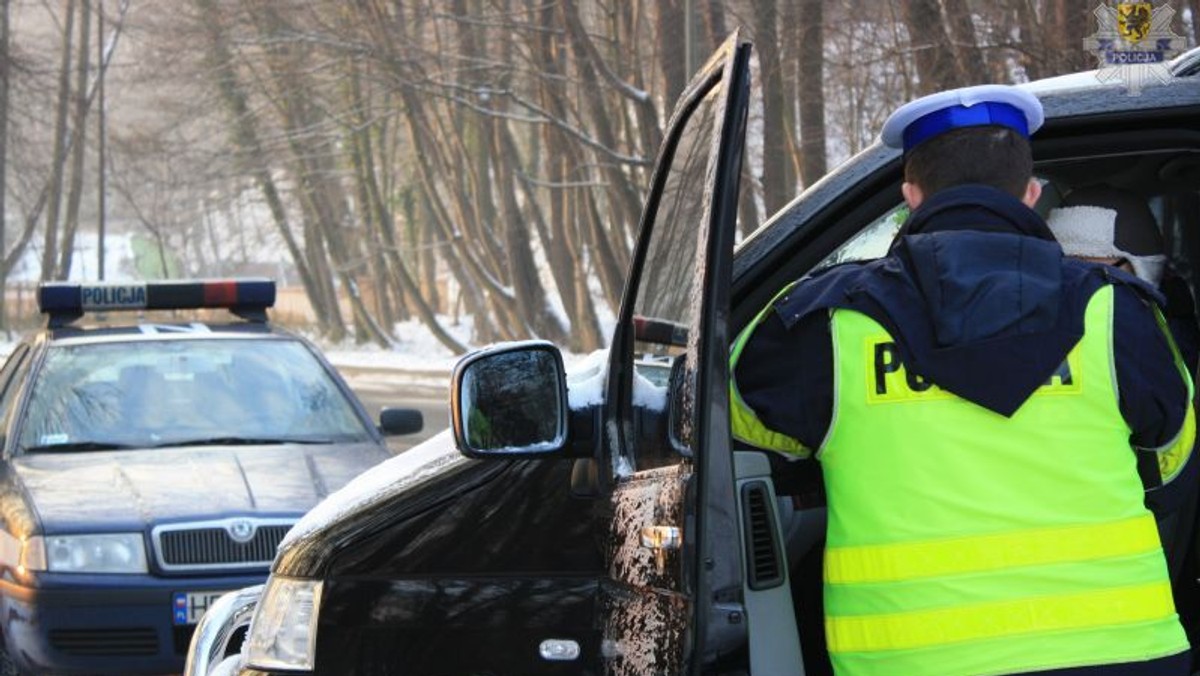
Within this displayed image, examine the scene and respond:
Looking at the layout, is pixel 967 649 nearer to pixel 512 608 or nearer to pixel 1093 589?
pixel 1093 589

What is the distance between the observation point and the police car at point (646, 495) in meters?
2.06

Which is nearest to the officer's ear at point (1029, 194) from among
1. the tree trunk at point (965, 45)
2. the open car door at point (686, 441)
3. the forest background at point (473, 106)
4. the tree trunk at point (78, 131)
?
the open car door at point (686, 441)

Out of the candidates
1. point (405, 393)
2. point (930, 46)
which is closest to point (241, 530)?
point (930, 46)

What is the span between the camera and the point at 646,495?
2.25 metres

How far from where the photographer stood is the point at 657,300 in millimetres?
2678

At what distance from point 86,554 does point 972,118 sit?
15.3 ft

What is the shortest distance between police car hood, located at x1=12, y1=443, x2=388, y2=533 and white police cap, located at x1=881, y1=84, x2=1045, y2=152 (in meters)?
4.41

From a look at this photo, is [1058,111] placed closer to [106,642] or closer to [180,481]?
[106,642]

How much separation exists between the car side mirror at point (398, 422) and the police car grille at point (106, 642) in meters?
1.73

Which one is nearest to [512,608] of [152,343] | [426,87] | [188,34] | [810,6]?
[152,343]

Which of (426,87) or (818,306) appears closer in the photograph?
(818,306)

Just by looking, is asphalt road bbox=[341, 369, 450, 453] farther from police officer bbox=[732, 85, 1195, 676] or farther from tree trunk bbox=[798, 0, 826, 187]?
police officer bbox=[732, 85, 1195, 676]

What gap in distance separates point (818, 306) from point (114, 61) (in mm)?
46032

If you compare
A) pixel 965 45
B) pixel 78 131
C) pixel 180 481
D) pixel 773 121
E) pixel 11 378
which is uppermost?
pixel 78 131
